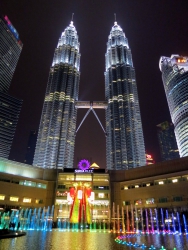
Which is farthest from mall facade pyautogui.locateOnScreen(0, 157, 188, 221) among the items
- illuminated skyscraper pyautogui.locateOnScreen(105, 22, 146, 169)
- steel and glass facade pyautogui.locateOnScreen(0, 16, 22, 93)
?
steel and glass facade pyautogui.locateOnScreen(0, 16, 22, 93)

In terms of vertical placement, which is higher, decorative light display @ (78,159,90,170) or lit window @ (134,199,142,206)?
decorative light display @ (78,159,90,170)

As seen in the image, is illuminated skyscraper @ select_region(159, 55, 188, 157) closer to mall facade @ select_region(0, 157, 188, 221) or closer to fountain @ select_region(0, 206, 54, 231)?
mall facade @ select_region(0, 157, 188, 221)

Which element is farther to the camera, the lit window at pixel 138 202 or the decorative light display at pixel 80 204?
the lit window at pixel 138 202

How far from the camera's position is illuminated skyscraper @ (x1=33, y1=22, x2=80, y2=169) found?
350 feet

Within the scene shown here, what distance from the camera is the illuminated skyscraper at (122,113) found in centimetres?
10844

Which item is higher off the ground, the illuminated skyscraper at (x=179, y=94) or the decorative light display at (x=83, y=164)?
the illuminated skyscraper at (x=179, y=94)

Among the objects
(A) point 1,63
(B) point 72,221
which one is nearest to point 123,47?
(A) point 1,63

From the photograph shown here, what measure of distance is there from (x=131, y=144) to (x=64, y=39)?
325 feet

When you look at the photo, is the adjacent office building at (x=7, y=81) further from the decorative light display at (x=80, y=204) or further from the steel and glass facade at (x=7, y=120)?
the decorative light display at (x=80, y=204)

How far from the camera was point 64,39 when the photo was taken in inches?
5965

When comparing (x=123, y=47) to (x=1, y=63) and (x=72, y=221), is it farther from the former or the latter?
(x=72, y=221)

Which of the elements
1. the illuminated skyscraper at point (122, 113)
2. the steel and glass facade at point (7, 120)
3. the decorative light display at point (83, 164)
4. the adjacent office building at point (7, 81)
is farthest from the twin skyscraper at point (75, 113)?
the decorative light display at point (83, 164)

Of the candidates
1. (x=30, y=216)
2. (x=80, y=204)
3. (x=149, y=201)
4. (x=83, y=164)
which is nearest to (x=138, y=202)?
(x=149, y=201)

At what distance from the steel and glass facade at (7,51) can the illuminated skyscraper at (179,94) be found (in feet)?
385
